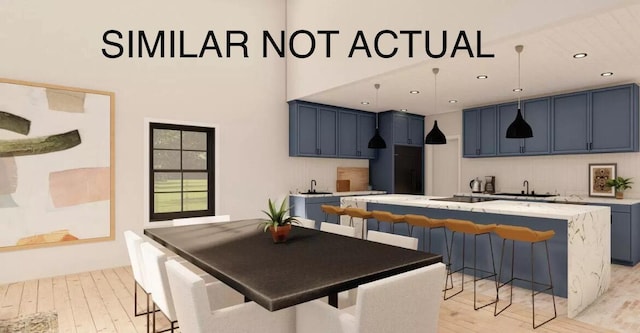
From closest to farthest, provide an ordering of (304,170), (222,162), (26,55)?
(26,55) < (222,162) < (304,170)

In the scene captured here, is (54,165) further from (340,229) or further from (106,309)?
(340,229)

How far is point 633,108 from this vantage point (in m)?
4.84

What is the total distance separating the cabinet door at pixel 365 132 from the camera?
730 cm

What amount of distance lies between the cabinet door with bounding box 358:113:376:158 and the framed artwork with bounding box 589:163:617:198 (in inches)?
144

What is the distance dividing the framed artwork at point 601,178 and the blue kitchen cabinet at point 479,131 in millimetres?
1451

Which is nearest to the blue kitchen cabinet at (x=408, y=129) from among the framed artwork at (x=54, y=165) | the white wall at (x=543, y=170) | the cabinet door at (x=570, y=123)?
the white wall at (x=543, y=170)

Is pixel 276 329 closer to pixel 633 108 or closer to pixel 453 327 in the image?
pixel 453 327

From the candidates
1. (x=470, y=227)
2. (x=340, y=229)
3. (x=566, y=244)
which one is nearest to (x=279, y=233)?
(x=340, y=229)

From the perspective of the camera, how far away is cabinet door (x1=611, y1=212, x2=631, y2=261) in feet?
15.5

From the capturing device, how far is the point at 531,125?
19.2 ft

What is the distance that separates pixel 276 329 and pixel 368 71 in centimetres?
370

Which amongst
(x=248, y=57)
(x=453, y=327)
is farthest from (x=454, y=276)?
(x=248, y=57)

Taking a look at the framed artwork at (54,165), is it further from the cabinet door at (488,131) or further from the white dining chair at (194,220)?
the cabinet door at (488,131)

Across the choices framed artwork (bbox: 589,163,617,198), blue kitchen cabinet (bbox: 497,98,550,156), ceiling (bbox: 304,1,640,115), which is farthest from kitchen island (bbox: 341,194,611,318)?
blue kitchen cabinet (bbox: 497,98,550,156)
